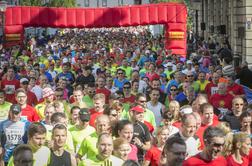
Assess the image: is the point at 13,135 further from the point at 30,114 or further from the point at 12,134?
the point at 30,114

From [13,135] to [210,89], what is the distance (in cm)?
550

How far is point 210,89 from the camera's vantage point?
1397 cm

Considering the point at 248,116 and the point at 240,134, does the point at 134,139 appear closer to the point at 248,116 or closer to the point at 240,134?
the point at 248,116

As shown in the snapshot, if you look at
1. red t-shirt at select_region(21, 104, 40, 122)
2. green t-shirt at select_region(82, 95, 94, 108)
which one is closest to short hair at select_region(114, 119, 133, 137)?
red t-shirt at select_region(21, 104, 40, 122)

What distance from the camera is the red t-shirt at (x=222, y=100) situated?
12275 millimetres

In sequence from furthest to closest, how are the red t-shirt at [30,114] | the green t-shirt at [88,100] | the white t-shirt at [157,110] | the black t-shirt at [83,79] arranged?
the black t-shirt at [83,79] → the green t-shirt at [88,100] → the white t-shirt at [157,110] → the red t-shirt at [30,114]

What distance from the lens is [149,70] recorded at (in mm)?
17531

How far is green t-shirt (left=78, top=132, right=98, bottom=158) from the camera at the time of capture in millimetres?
8250

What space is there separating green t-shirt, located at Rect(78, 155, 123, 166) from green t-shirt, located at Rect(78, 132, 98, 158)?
0.35 m

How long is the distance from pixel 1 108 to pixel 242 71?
765cm

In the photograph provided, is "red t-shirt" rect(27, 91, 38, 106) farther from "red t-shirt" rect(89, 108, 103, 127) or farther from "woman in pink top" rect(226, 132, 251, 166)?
"woman in pink top" rect(226, 132, 251, 166)

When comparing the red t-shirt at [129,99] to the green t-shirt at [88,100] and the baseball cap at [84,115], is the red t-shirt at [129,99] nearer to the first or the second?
the green t-shirt at [88,100]

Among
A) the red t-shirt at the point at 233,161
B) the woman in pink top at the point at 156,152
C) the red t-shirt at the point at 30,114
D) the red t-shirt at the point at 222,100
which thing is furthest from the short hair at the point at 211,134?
the red t-shirt at the point at 222,100

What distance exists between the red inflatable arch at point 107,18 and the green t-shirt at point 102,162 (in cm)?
1603
